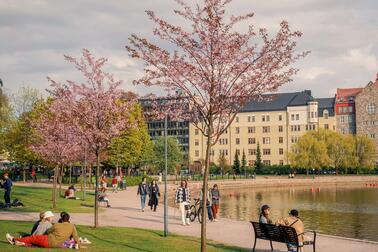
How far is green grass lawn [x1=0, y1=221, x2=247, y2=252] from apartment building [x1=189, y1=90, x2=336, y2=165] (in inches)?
4456

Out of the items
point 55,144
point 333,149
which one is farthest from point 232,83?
point 333,149

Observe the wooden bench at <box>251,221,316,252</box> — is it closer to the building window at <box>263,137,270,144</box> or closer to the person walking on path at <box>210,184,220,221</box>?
the person walking on path at <box>210,184,220,221</box>

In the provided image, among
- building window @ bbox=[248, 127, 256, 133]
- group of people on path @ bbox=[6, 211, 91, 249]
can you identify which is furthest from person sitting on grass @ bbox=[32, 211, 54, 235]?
building window @ bbox=[248, 127, 256, 133]

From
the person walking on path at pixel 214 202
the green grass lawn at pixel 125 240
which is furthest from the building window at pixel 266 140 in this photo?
the green grass lawn at pixel 125 240

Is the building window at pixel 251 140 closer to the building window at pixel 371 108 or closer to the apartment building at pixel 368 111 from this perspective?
the apartment building at pixel 368 111

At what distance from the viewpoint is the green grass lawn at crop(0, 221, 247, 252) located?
15.9 m

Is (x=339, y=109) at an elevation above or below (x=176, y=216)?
above

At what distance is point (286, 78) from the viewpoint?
1491 centimetres

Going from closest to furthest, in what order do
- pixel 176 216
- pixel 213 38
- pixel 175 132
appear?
pixel 213 38 → pixel 176 216 → pixel 175 132

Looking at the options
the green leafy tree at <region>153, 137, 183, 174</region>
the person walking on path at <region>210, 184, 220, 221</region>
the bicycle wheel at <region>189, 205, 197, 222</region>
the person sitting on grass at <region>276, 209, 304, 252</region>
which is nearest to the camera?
the person sitting on grass at <region>276, 209, 304, 252</region>

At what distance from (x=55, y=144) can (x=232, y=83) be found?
20.0m

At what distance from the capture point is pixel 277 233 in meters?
15.4

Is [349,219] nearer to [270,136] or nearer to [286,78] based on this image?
[286,78]

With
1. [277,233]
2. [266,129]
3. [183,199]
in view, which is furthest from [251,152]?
[277,233]
